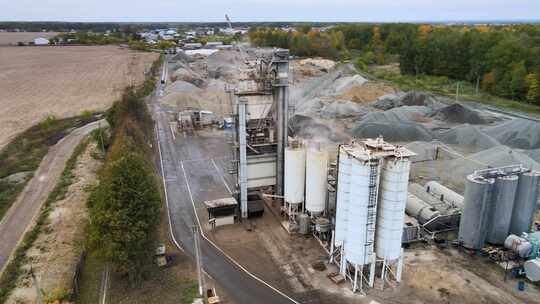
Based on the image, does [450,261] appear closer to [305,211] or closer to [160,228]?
[305,211]

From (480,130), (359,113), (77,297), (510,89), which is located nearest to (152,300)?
(77,297)

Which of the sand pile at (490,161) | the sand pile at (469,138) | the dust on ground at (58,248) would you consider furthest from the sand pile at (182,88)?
the sand pile at (490,161)

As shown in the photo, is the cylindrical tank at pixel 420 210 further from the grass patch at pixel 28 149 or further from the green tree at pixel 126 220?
the grass patch at pixel 28 149

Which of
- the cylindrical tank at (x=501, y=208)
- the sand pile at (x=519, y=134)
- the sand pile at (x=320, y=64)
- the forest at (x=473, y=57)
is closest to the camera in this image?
the cylindrical tank at (x=501, y=208)

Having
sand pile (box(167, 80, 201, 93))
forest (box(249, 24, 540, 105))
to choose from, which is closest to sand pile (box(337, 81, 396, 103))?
forest (box(249, 24, 540, 105))

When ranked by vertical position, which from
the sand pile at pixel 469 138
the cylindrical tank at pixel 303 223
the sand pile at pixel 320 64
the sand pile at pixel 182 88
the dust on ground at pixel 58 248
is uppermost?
the sand pile at pixel 320 64

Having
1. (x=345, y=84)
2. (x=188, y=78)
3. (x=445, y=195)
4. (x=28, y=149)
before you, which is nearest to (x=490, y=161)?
(x=445, y=195)

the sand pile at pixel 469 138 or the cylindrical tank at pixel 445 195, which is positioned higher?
the sand pile at pixel 469 138

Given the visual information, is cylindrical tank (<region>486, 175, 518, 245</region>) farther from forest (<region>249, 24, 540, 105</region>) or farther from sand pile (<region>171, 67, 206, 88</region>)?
sand pile (<region>171, 67, 206, 88</region>)
